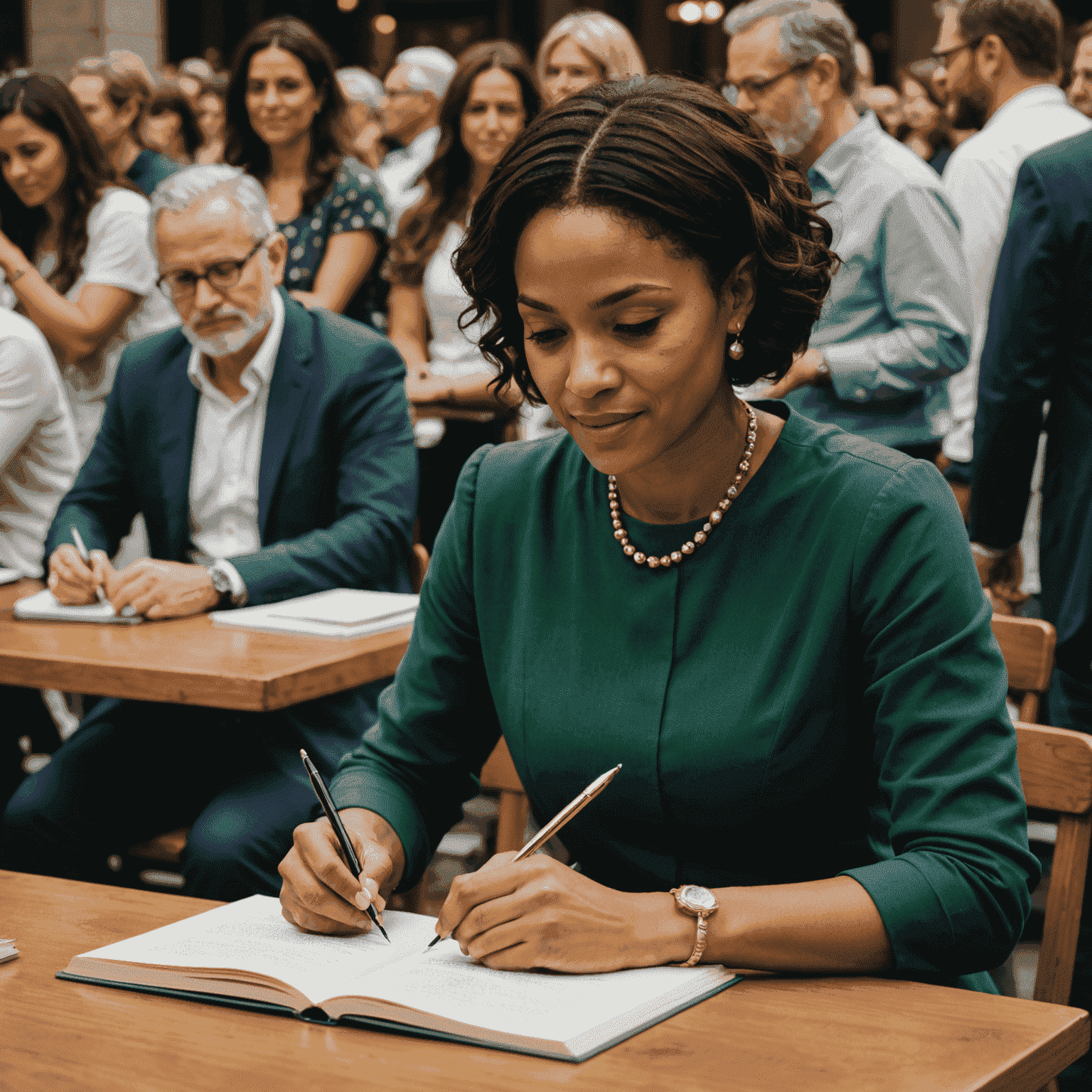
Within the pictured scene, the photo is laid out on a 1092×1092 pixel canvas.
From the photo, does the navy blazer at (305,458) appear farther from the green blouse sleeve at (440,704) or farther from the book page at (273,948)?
the book page at (273,948)

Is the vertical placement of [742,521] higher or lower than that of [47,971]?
higher

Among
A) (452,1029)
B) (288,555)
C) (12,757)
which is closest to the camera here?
(452,1029)

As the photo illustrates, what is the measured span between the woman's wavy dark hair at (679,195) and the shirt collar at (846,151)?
6.81 feet

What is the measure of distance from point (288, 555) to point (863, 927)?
188cm

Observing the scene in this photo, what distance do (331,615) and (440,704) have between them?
1031 mm

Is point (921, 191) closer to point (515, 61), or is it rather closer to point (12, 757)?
point (515, 61)

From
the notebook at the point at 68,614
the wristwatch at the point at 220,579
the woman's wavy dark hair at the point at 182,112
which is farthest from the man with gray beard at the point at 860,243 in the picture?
the woman's wavy dark hair at the point at 182,112

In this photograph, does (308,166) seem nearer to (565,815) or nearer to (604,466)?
(604,466)

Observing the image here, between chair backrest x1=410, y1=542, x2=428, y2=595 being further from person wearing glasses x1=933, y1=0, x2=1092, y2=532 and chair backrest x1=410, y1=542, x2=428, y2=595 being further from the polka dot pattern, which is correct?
person wearing glasses x1=933, y1=0, x2=1092, y2=532

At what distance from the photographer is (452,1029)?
1.17m

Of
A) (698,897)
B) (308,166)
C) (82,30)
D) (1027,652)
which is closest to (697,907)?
(698,897)

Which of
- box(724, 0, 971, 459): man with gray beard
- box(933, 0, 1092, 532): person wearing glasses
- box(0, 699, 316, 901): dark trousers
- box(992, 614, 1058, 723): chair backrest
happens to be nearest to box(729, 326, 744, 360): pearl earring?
box(992, 614, 1058, 723): chair backrest

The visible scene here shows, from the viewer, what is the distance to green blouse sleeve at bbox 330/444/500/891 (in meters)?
1.74

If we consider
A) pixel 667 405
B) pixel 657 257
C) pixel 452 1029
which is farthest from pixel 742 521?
pixel 452 1029
